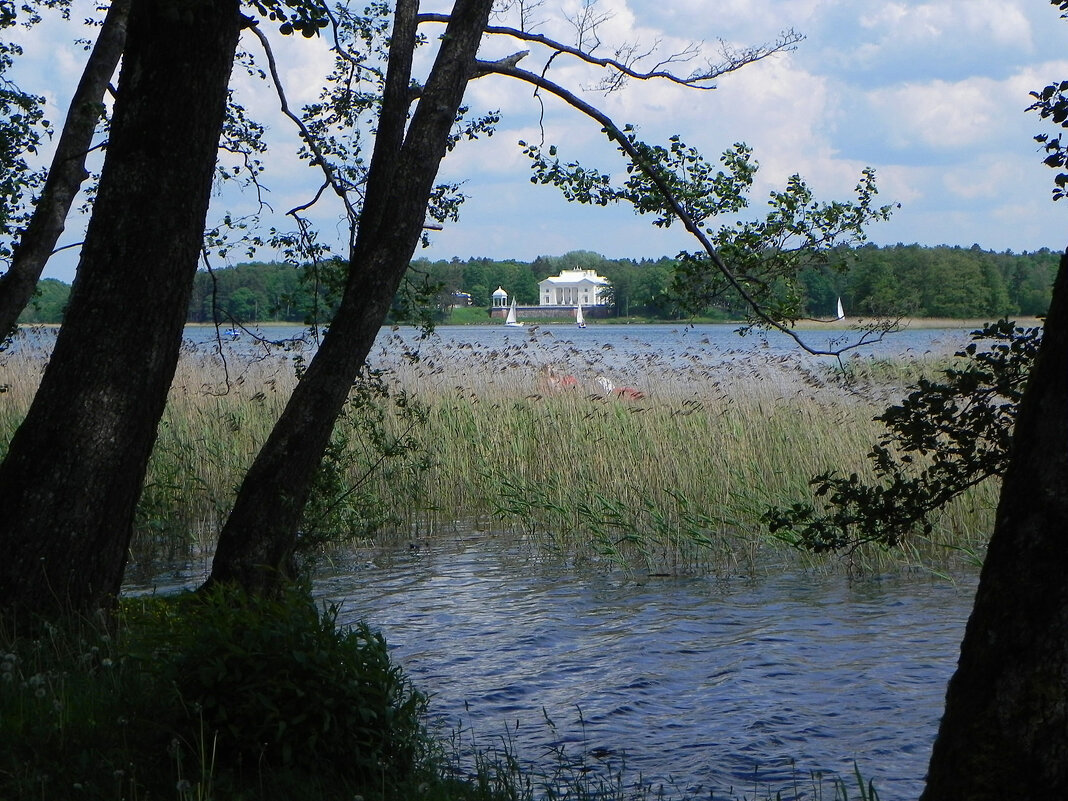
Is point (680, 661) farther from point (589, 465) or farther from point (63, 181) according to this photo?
point (63, 181)

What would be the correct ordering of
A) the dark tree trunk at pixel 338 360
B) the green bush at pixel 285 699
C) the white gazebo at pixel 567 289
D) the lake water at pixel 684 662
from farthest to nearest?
the white gazebo at pixel 567 289, the dark tree trunk at pixel 338 360, the lake water at pixel 684 662, the green bush at pixel 285 699

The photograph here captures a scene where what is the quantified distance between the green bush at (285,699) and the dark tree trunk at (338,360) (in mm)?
2578

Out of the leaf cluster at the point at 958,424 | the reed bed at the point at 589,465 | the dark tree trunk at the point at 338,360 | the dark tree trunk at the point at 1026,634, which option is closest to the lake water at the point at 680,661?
the reed bed at the point at 589,465

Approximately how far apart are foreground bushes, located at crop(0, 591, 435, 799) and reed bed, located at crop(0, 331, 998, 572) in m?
4.79

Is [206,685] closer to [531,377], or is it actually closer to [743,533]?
[743,533]

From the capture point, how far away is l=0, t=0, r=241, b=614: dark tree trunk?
5.49m

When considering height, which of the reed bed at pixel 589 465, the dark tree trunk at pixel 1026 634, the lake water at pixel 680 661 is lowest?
the lake water at pixel 680 661

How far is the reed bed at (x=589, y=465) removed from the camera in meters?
10.5

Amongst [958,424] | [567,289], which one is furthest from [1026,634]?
[567,289]

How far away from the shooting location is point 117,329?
5.55 m

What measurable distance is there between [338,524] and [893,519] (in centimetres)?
560

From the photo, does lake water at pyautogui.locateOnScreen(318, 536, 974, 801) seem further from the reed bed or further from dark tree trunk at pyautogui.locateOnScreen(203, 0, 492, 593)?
dark tree trunk at pyautogui.locateOnScreen(203, 0, 492, 593)

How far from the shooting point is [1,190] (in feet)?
29.0

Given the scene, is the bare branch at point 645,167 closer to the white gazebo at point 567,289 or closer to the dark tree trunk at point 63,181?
the dark tree trunk at point 63,181
